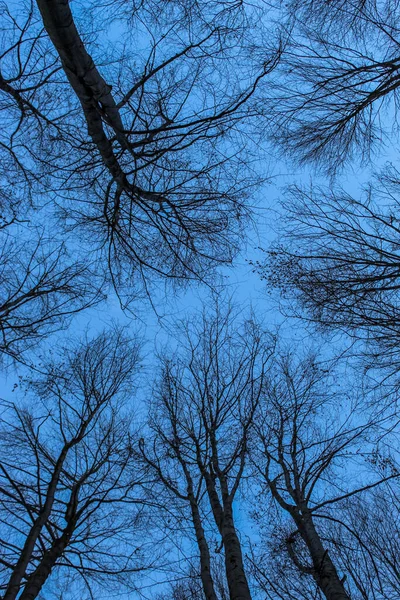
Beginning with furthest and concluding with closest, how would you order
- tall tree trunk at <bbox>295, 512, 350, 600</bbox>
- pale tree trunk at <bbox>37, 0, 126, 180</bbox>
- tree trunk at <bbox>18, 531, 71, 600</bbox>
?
tall tree trunk at <bbox>295, 512, 350, 600</bbox> < tree trunk at <bbox>18, 531, 71, 600</bbox> < pale tree trunk at <bbox>37, 0, 126, 180</bbox>

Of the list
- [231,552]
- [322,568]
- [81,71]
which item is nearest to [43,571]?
[231,552]

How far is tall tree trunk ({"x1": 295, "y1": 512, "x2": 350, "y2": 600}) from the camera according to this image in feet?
13.7

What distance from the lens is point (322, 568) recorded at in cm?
441

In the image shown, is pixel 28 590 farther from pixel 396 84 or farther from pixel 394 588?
pixel 396 84

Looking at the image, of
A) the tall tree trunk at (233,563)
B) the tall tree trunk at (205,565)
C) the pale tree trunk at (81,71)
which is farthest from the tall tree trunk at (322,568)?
the pale tree trunk at (81,71)

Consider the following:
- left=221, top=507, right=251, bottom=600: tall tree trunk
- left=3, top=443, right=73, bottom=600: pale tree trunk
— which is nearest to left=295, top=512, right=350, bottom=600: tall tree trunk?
left=221, top=507, right=251, bottom=600: tall tree trunk

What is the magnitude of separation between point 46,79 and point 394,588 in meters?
9.34

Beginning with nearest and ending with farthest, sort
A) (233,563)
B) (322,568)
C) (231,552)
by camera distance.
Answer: (233,563) → (231,552) → (322,568)

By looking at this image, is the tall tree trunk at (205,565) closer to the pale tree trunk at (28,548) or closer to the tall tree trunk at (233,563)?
the tall tree trunk at (233,563)

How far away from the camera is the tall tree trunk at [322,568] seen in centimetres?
417

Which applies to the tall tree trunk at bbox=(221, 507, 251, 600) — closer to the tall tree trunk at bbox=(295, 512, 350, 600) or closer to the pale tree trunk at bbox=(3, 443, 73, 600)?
the tall tree trunk at bbox=(295, 512, 350, 600)

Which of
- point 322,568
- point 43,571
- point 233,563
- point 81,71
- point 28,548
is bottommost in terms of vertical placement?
point 322,568

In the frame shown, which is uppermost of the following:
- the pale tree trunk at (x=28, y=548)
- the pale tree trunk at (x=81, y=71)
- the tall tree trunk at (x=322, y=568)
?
the pale tree trunk at (x=81, y=71)

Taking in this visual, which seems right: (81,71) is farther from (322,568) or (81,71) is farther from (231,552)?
(322,568)
